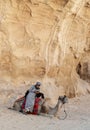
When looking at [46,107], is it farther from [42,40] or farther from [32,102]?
[42,40]

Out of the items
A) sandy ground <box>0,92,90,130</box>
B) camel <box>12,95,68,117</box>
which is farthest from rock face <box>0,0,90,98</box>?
camel <box>12,95,68,117</box>

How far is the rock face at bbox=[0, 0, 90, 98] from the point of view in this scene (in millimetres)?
13883

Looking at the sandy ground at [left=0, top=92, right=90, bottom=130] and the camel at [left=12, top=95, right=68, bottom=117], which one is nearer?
the sandy ground at [left=0, top=92, right=90, bottom=130]

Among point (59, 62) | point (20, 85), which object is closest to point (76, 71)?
point (59, 62)

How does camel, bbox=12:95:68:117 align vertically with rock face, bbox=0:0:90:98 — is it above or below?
below

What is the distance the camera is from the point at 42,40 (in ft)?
47.6

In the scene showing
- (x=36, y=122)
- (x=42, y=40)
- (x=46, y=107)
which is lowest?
(x=46, y=107)

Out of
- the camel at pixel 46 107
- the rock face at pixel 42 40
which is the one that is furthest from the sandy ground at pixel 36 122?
the rock face at pixel 42 40

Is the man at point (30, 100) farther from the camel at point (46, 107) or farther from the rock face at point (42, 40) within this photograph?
the rock face at point (42, 40)

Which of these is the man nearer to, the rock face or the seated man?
the seated man

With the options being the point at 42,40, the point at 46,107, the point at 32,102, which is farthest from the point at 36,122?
the point at 42,40

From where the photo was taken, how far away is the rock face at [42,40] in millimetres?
13883

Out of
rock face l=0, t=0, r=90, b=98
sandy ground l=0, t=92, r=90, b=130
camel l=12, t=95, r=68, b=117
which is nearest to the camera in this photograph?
sandy ground l=0, t=92, r=90, b=130

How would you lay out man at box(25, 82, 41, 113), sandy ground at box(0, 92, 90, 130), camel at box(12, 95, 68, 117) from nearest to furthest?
sandy ground at box(0, 92, 90, 130) → man at box(25, 82, 41, 113) → camel at box(12, 95, 68, 117)
